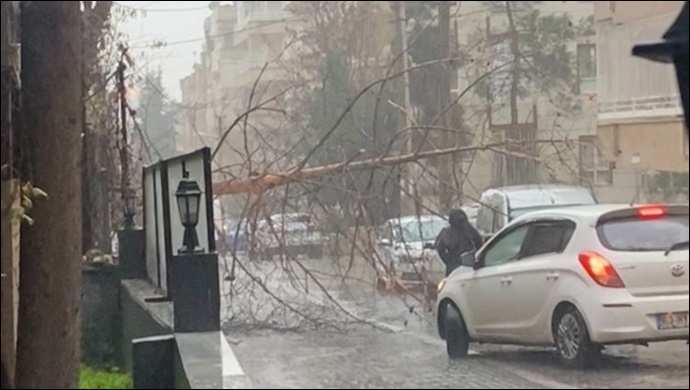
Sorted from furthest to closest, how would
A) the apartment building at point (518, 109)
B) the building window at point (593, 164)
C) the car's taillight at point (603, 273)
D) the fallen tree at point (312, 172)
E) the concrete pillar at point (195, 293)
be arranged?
the fallen tree at point (312, 172) → the apartment building at point (518, 109) → the building window at point (593, 164) → the concrete pillar at point (195, 293) → the car's taillight at point (603, 273)

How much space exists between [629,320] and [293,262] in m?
4.31

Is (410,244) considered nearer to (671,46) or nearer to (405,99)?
(405,99)

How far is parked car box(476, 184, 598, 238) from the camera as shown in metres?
8.06

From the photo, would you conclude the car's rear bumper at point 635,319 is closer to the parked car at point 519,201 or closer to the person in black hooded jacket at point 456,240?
the person in black hooded jacket at point 456,240

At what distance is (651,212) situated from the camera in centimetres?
613

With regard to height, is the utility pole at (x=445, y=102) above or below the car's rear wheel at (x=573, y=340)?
above

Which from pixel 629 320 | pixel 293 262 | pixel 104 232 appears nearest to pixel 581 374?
pixel 629 320

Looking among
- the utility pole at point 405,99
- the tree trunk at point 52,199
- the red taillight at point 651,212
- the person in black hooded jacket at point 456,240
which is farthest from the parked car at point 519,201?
the tree trunk at point 52,199

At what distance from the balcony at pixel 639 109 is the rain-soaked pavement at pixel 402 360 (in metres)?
1.28

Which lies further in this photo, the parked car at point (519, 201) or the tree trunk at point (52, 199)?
the parked car at point (519, 201)

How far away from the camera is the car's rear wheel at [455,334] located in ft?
22.0

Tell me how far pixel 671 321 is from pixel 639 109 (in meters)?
1.77

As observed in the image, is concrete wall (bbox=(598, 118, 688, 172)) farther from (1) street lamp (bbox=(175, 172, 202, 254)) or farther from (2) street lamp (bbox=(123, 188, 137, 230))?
(2) street lamp (bbox=(123, 188, 137, 230))

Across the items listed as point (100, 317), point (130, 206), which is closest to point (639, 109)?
point (100, 317)
